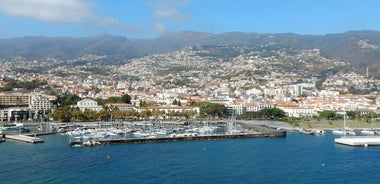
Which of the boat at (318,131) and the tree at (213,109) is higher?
the tree at (213,109)

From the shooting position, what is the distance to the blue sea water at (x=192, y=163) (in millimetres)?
18734

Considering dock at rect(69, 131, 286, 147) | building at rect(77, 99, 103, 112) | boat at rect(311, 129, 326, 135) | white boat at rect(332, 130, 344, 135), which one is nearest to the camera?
dock at rect(69, 131, 286, 147)

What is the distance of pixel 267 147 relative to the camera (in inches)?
1089

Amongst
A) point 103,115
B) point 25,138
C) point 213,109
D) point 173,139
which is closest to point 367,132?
point 173,139

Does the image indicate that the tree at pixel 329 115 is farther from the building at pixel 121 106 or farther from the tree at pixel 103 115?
the tree at pixel 103 115

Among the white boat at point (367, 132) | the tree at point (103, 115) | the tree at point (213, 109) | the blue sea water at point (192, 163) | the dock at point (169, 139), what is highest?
the tree at point (213, 109)

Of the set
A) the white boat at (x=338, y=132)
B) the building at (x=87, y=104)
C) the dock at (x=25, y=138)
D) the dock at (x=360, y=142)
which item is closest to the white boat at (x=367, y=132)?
the white boat at (x=338, y=132)

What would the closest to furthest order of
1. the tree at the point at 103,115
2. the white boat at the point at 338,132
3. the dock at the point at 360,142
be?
the dock at the point at 360,142 < the white boat at the point at 338,132 < the tree at the point at 103,115

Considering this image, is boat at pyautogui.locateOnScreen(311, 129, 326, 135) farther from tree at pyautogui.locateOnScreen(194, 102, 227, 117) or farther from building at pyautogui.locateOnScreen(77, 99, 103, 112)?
building at pyautogui.locateOnScreen(77, 99, 103, 112)

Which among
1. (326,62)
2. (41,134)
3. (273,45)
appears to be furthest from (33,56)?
(41,134)

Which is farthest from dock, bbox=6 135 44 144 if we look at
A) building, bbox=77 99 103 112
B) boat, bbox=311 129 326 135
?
building, bbox=77 99 103 112

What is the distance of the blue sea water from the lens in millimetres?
18734

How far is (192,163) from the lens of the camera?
21.9 m

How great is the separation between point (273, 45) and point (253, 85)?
5899 centimetres
